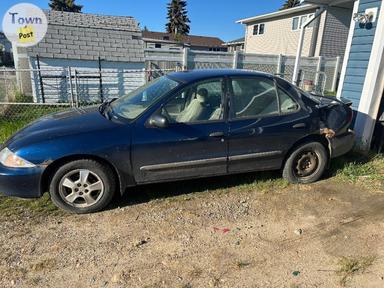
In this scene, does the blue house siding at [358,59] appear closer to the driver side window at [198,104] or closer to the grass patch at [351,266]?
the driver side window at [198,104]

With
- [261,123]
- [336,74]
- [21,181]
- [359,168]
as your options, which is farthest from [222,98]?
[336,74]

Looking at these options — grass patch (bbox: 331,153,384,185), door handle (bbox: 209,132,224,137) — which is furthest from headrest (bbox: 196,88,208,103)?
grass patch (bbox: 331,153,384,185)

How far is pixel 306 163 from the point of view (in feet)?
14.8

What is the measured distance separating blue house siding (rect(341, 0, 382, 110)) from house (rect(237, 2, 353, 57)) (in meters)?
11.7

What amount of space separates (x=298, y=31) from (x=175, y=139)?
2132 cm

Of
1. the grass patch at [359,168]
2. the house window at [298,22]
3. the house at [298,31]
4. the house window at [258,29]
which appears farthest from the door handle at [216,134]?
the house window at [258,29]

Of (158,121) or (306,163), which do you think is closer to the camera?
(158,121)

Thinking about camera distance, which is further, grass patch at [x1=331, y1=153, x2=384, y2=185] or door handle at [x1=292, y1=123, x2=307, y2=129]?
grass patch at [x1=331, y1=153, x2=384, y2=185]

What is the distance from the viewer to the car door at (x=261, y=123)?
398 cm

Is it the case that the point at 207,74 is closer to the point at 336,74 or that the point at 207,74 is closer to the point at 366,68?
the point at 366,68

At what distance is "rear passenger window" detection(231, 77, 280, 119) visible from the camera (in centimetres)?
399

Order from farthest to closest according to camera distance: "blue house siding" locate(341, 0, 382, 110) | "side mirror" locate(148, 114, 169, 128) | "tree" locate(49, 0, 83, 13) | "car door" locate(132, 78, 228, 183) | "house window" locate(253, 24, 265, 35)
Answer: "tree" locate(49, 0, 83, 13), "house window" locate(253, 24, 265, 35), "blue house siding" locate(341, 0, 382, 110), "car door" locate(132, 78, 228, 183), "side mirror" locate(148, 114, 169, 128)

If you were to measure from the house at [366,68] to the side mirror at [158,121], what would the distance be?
13.1 ft

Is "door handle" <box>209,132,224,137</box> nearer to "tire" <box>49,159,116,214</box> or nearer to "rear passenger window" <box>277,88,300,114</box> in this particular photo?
"rear passenger window" <box>277,88,300,114</box>
